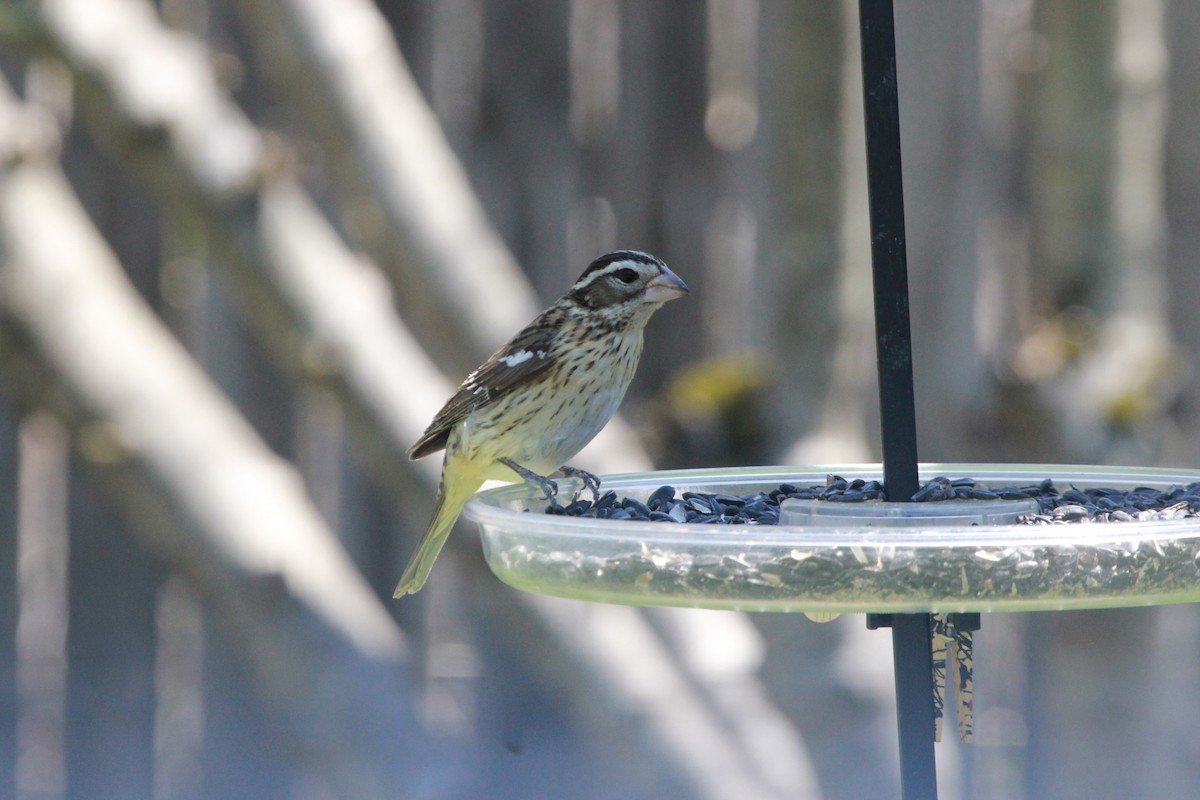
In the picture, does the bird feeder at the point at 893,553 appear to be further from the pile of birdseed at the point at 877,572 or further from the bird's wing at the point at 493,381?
the bird's wing at the point at 493,381

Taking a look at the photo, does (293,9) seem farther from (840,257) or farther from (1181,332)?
(1181,332)

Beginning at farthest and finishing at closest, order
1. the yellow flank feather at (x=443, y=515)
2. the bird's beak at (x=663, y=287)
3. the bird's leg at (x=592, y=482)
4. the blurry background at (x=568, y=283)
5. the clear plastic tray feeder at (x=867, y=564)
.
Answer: the blurry background at (x=568, y=283)
the yellow flank feather at (x=443, y=515)
the bird's beak at (x=663, y=287)
the bird's leg at (x=592, y=482)
the clear plastic tray feeder at (x=867, y=564)

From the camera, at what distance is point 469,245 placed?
465cm

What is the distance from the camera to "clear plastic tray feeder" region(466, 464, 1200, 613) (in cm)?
197

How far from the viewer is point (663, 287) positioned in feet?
11.8

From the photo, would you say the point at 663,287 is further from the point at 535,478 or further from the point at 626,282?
the point at 535,478

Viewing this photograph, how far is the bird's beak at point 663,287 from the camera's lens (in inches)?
140

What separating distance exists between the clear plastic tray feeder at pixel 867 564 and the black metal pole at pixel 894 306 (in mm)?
222

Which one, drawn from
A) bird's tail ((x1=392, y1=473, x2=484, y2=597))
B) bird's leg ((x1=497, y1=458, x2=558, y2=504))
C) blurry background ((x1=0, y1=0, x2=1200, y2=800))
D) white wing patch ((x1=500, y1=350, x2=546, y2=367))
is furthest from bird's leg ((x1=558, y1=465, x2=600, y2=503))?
blurry background ((x1=0, y1=0, x2=1200, y2=800))

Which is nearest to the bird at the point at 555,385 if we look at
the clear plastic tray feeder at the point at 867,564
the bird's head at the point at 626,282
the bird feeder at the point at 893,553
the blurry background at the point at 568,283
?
the bird's head at the point at 626,282

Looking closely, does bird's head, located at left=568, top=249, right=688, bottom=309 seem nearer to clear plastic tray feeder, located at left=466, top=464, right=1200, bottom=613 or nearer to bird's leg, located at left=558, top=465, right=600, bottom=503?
bird's leg, located at left=558, top=465, right=600, bottom=503

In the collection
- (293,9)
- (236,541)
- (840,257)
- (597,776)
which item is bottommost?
(597,776)

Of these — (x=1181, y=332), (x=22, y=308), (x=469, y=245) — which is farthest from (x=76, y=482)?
(x=1181, y=332)

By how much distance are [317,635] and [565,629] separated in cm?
80
